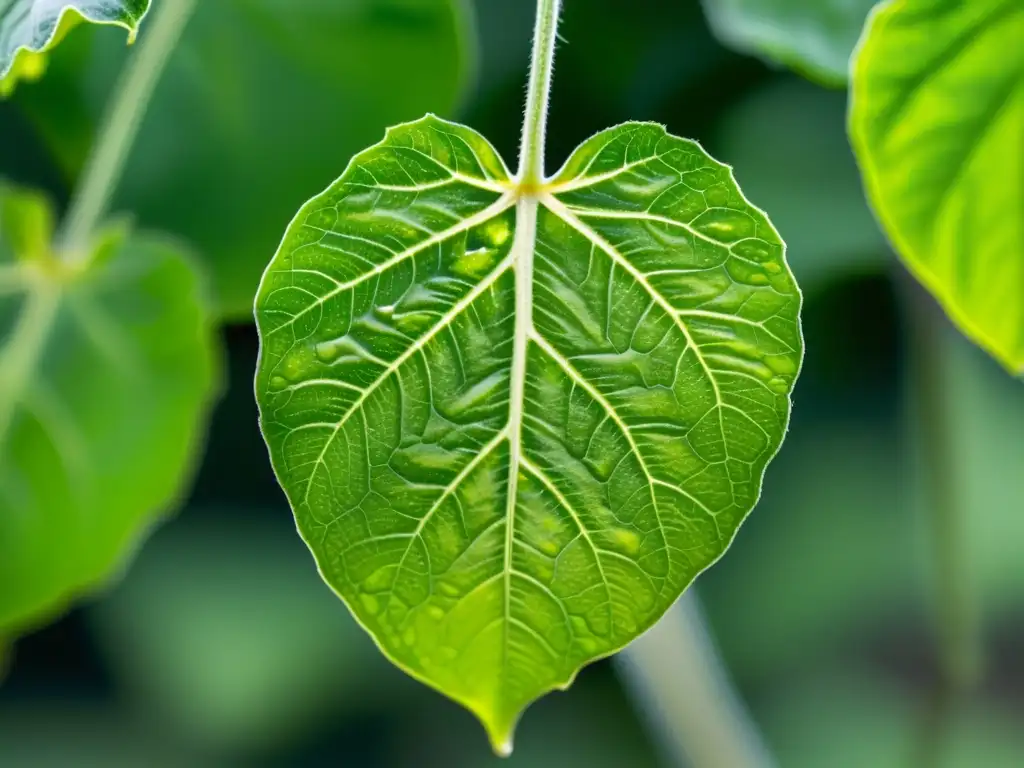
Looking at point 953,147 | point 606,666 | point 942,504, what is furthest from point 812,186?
point 953,147

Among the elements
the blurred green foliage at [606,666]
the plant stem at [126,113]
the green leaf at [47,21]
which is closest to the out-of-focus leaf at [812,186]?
the blurred green foliage at [606,666]

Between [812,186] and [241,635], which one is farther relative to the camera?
[241,635]

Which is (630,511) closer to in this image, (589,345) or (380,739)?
(589,345)

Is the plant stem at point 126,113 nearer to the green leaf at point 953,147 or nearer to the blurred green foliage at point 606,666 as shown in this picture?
the green leaf at point 953,147

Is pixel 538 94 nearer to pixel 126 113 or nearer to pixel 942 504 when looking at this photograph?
pixel 126 113

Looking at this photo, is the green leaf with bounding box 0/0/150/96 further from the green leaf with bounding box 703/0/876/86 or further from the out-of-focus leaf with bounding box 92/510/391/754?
the out-of-focus leaf with bounding box 92/510/391/754

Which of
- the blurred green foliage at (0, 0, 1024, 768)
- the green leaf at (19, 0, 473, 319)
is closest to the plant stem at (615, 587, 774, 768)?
the green leaf at (19, 0, 473, 319)

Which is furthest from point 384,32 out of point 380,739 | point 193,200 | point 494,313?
point 380,739
